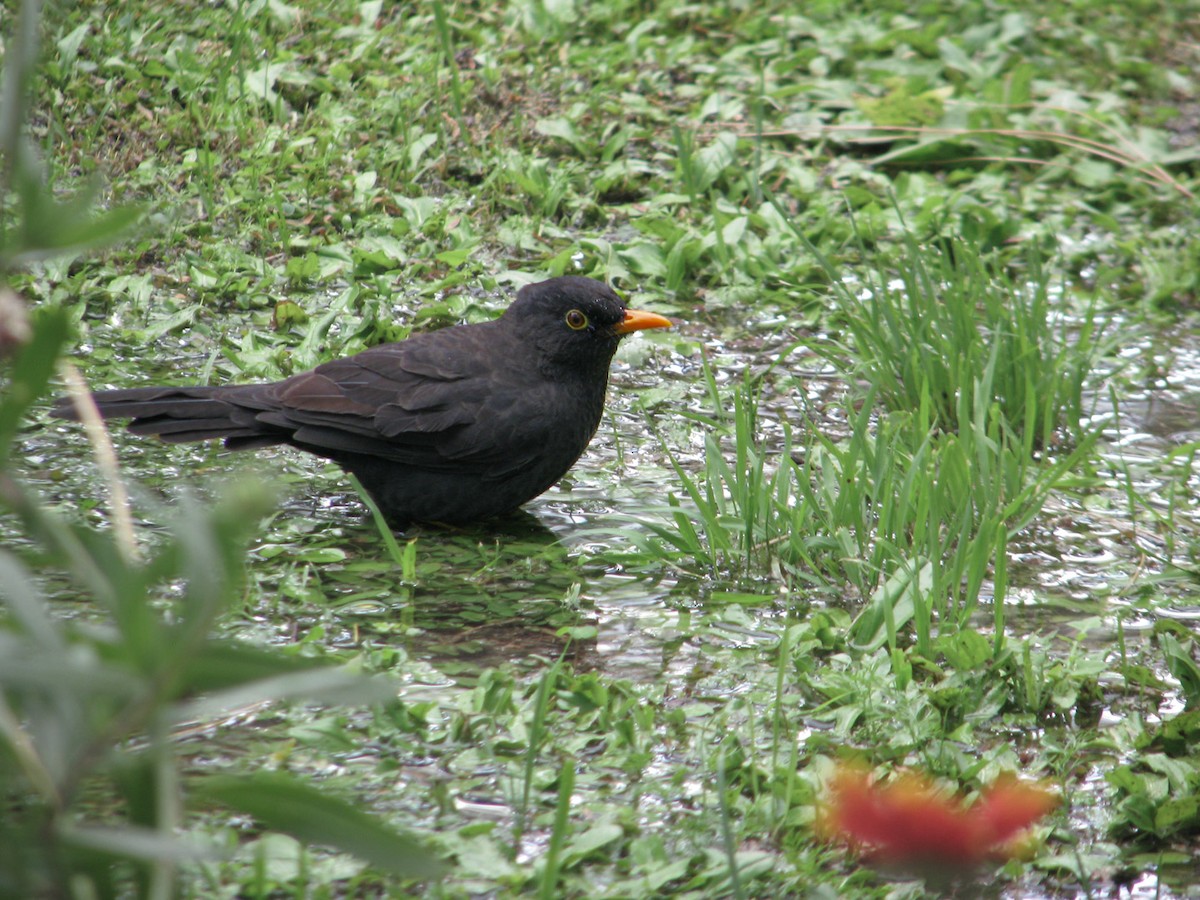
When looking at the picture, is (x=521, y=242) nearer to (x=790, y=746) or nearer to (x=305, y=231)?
(x=305, y=231)

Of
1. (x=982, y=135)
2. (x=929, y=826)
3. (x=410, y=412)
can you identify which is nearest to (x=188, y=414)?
(x=410, y=412)

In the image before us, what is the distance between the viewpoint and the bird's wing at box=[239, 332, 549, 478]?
4.41 metres

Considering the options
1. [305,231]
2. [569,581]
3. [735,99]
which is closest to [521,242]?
[305,231]

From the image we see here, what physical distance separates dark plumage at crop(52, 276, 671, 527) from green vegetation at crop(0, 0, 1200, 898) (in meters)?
0.19

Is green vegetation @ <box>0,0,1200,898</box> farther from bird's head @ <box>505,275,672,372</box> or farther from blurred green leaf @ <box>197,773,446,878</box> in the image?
bird's head @ <box>505,275,672,372</box>

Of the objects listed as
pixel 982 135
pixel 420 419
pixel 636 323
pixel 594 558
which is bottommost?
pixel 594 558

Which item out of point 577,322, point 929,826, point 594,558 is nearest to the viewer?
point 929,826

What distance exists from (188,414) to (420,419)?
77 centimetres

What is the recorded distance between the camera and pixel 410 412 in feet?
14.6

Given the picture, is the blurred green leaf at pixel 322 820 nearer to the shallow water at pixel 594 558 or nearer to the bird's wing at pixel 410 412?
the shallow water at pixel 594 558

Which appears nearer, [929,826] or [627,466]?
[929,826]

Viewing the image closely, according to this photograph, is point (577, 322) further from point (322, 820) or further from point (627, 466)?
point (322, 820)

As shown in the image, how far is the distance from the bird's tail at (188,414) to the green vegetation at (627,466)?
214 mm

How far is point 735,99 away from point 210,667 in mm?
6538
